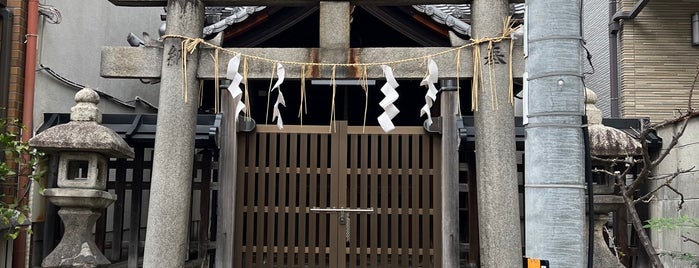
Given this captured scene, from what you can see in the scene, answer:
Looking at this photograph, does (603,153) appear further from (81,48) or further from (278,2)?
(81,48)

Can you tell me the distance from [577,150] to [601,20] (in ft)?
33.8

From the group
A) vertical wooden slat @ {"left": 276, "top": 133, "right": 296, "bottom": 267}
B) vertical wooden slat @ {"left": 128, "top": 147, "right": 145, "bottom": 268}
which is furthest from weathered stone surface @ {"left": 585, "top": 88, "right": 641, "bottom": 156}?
vertical wooden slat @ {"left": 128, "top": 147, "right": 145, "bottom": 268}

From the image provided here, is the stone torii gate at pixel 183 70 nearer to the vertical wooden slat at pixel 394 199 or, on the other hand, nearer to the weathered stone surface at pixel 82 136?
the weathered stone surface at pixel 82 136

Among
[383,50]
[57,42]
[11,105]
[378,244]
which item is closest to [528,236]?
[383,50]

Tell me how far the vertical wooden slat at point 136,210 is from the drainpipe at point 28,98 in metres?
1.38

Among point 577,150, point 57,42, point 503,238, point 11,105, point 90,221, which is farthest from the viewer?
point 57,42

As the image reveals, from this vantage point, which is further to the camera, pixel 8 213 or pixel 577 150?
pixel 8 213

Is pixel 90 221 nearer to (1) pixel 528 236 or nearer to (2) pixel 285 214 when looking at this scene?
(2) pixel 285 214

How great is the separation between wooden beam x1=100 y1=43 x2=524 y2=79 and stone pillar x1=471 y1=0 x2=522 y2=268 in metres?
0.23

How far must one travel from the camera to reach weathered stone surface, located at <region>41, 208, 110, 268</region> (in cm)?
659

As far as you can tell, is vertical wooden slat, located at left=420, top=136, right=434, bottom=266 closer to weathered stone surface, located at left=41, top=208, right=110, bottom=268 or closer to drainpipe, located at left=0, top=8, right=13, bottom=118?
weathered stone surface, located at left=41, top=208, right=110, bottom=268

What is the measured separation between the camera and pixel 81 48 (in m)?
10.1

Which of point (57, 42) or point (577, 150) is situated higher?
point (57, 42)

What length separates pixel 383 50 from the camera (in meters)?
6.48
